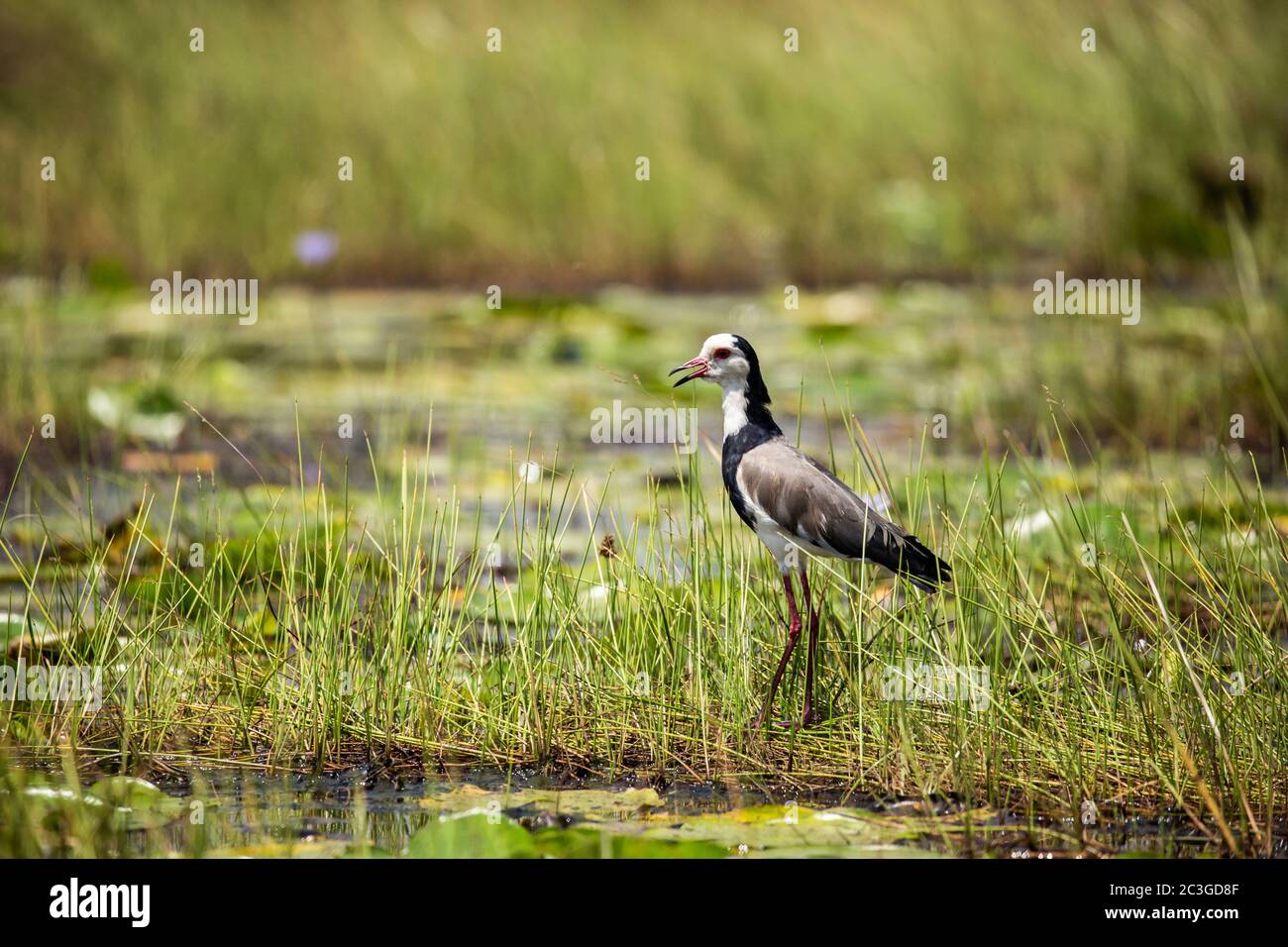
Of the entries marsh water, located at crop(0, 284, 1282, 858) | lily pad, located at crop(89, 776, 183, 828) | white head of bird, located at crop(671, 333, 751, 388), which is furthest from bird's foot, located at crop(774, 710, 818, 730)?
lily pad, located at crop(89, 776, 183, 828)

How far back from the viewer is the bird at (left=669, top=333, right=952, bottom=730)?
11.7ft

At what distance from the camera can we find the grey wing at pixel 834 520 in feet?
11.7

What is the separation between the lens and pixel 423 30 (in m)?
13.2

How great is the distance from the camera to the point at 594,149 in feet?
33.2

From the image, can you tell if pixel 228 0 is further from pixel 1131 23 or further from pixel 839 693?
pixel 839 693

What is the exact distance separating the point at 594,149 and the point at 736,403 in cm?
659

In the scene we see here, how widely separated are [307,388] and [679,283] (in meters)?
3.96

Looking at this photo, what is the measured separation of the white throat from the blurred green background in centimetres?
651

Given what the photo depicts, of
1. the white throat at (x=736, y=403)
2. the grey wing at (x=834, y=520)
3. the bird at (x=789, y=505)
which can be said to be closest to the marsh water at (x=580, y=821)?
the bird at (x=789, y=505)

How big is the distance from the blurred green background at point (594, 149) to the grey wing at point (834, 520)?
21.9ft

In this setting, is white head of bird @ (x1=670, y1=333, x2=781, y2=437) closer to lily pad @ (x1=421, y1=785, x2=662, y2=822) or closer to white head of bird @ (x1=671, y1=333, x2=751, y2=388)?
white head of bird @ (x1=671, y1=333, x2=751, y2=388)

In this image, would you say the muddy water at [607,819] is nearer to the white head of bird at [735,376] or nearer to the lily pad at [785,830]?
the lily pad at [785,830]

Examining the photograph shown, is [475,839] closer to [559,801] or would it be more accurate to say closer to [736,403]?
[559,801]

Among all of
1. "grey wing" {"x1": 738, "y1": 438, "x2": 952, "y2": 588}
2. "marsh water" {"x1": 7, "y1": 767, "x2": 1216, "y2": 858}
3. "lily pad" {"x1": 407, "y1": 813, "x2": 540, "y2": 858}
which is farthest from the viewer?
"grey wing" {"x1": 738, "y1": 438, "x2": 952, "y2": 588}
